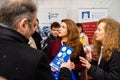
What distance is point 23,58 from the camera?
121cm

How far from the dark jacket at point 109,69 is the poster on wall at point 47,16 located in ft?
16.3

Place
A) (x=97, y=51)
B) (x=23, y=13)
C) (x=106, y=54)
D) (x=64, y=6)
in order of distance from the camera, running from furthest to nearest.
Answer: (x=64, y=6) → (x=97, y=51) → (x=106, y=54) → (x=23, y=13)

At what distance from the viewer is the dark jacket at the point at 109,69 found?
2.46 metres

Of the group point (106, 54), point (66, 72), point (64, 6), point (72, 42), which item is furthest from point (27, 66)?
point (64, 6)

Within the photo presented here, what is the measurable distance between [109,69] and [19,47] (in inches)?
57.9

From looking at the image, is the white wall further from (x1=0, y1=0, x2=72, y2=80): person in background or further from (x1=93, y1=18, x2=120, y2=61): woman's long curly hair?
(x1=0, y1=0, x2=72, y2=80): person in background

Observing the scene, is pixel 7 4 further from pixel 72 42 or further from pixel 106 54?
pixel 72 42

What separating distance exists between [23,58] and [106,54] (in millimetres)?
1474

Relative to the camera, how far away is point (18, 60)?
121cm

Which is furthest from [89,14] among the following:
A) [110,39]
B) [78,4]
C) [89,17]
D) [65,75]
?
[65,75]

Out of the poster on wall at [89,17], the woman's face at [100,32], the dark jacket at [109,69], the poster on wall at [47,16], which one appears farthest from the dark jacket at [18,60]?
the poster on wall at [89,17]

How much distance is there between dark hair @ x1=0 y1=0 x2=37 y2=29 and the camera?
1319 millimetres

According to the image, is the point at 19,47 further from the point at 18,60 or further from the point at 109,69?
the point at 109,69

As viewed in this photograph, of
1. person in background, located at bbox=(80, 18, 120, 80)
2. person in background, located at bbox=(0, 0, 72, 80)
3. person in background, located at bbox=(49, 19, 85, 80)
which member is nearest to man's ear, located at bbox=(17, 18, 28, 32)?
person in background, located at bbox=(0, 0, 72, 80)
